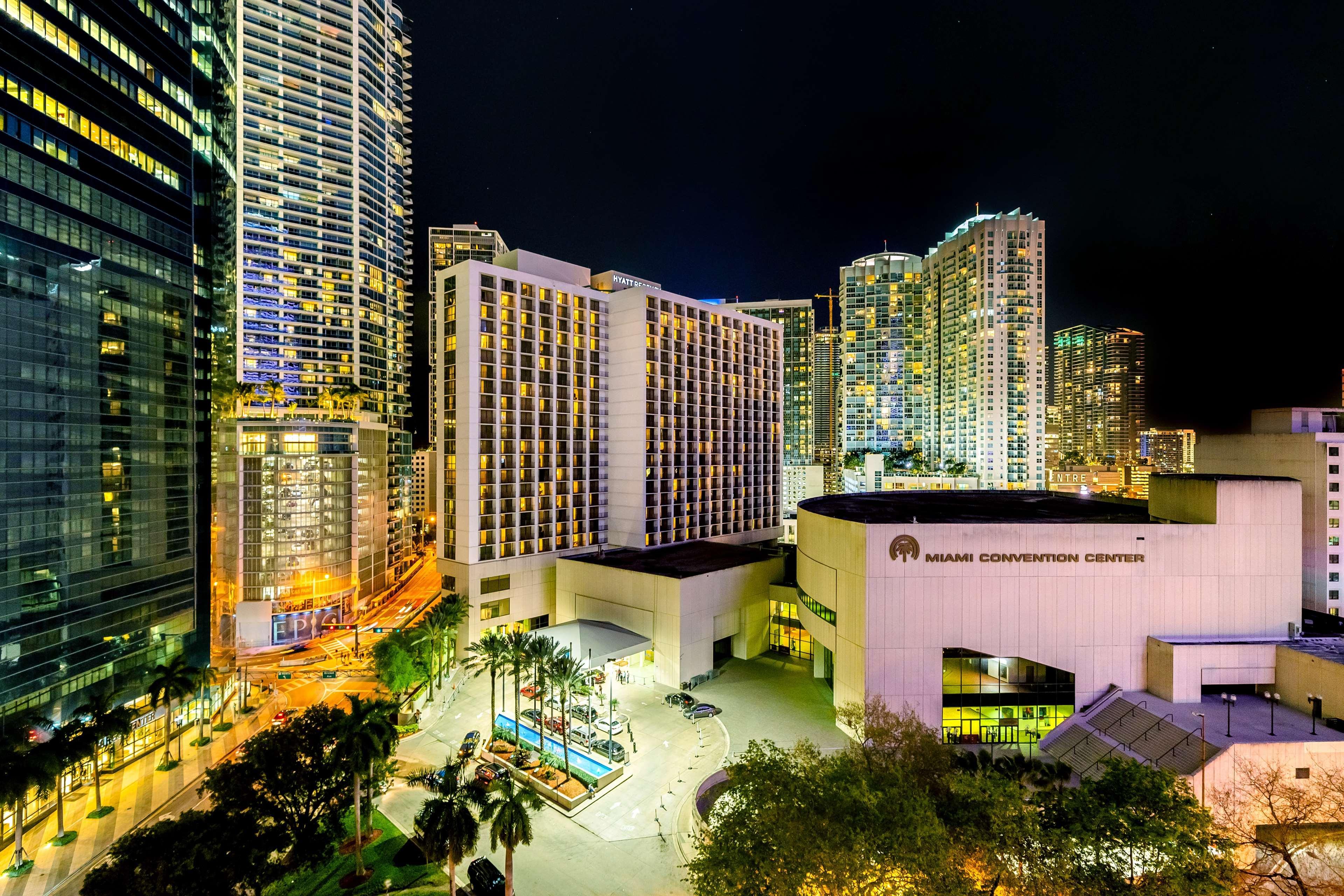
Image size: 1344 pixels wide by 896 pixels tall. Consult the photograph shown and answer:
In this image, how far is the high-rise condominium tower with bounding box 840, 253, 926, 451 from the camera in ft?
543

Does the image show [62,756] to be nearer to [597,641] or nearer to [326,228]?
[597,641]

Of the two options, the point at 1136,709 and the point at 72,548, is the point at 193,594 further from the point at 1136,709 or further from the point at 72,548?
the point at 1136,709

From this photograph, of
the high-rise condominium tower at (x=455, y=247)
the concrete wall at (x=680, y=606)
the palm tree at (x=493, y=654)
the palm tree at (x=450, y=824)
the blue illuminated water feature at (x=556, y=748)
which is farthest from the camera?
the high-rise condominium tower at (x=455, y=247)

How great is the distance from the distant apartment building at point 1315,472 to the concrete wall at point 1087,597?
11.0 m

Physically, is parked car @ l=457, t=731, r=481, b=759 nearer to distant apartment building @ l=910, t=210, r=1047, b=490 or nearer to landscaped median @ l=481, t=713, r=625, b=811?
landscaped median @ l=481, t=713, r=625, b=811

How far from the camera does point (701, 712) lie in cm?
4453

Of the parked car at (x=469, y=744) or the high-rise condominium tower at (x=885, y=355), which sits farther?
the high-rise condominium tower at (x=885, y=355)

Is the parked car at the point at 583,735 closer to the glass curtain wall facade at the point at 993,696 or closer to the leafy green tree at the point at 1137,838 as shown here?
the glass curtain wall facade at the point at 993,696

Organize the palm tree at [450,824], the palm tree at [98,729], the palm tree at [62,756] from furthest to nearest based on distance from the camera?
1. the palm tree at [98,729]
2. the palm tree at [62,756]
3. the palm tree at [450,824]

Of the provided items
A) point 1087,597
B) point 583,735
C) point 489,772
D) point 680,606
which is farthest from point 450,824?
point 1087,597

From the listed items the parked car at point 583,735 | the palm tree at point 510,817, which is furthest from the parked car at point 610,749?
the palm tree at point 510,817

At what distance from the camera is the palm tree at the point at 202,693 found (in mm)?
43531

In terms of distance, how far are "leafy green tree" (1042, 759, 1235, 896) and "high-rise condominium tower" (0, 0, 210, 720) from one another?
54937 millimetres

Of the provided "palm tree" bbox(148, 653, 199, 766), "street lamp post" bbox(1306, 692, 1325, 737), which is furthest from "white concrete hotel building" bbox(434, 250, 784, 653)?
"street lamp post" bbox(1306, 692, 1325, 737)
